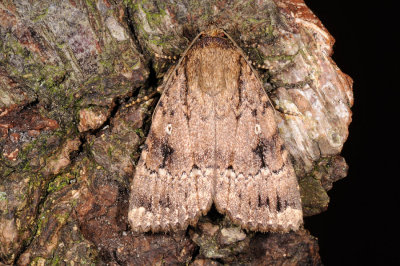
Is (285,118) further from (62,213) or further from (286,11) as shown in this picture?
(62,213)

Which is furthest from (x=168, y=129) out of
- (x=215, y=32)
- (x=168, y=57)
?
(x=215, y=32)

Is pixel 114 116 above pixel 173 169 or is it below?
above

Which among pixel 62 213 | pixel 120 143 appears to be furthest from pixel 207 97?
pixel 62 213

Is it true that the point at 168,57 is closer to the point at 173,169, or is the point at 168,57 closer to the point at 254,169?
the point at 173,169

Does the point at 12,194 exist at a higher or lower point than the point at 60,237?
higher

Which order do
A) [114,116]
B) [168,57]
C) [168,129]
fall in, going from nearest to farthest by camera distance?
[114,116]
[168,57]
[168,129]

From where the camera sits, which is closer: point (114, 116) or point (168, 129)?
point (114, 116)

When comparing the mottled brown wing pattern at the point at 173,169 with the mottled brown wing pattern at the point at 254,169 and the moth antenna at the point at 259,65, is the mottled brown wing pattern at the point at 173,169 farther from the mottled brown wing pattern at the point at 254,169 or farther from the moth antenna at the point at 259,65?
the moth antenna at the point at 259,65
